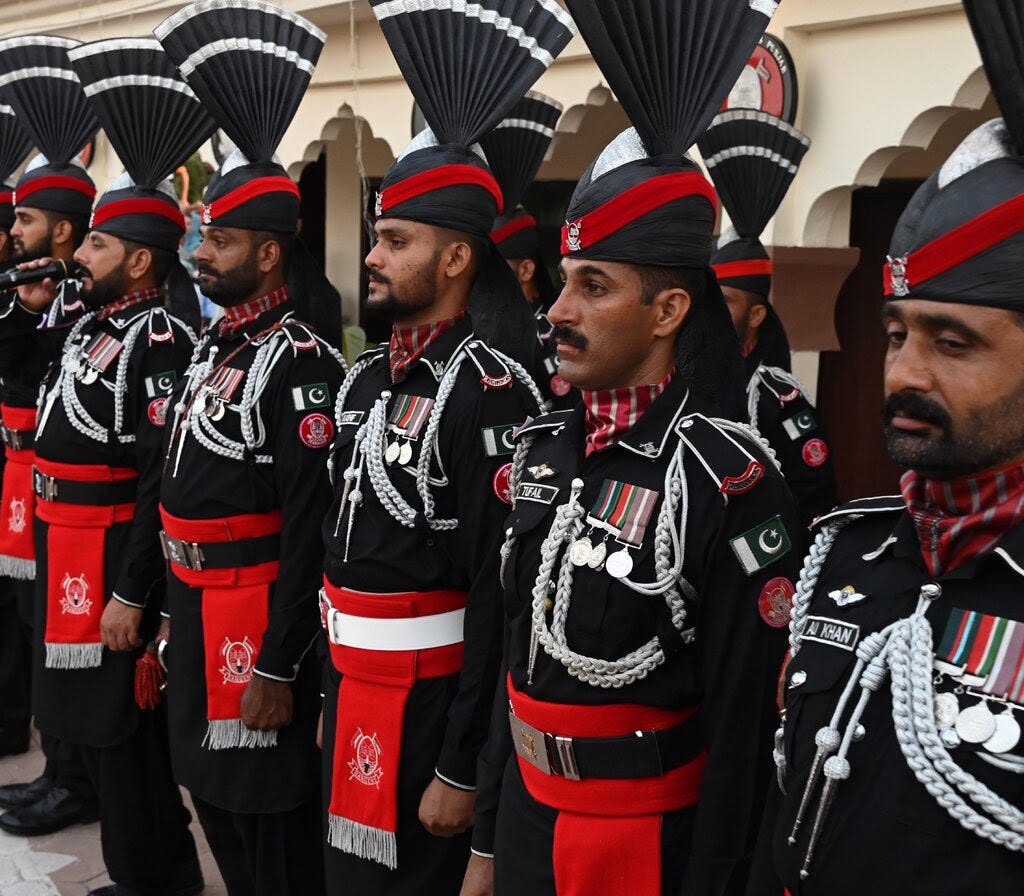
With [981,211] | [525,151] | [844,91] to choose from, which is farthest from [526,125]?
[981,211]

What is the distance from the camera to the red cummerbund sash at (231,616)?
332 centimetres

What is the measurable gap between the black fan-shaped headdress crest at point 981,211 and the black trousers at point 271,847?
2387 millimetres

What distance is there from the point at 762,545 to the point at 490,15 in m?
1.52

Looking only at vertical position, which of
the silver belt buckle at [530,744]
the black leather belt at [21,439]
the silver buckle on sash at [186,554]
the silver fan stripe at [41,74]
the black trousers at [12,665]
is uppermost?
the silver fan stripe at [41,74]

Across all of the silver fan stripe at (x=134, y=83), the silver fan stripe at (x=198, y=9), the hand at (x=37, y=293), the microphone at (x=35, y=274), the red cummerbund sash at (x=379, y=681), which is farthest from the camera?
the hand at (x=37, y=293)

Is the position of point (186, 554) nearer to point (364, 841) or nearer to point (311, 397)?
point (311, 397)

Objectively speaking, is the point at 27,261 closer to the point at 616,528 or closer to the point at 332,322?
the point at 332,322

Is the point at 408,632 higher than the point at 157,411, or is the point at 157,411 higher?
the point at 157,411

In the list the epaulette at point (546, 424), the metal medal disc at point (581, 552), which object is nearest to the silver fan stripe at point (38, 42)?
the epaulette at point (546, 424)

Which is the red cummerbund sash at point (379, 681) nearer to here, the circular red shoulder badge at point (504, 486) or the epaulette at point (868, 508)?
the circular red shoulder badge at point (504, 486)

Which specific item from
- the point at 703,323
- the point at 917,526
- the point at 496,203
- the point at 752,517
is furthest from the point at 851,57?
the point at 917,526

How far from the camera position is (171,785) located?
12.8 feet

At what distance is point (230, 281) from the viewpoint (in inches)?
139

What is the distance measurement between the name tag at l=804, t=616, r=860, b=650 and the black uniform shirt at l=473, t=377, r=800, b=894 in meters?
0.31
